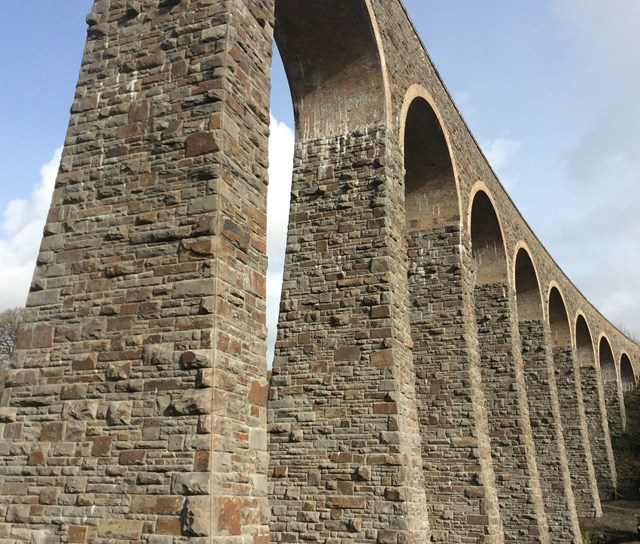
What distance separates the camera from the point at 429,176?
13.7m

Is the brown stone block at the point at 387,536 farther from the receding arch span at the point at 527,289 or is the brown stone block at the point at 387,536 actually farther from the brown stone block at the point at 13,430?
the receding arch span at the point at 527,289

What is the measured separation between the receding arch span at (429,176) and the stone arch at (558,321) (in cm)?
1231

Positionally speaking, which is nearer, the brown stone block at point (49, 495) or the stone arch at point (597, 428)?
the brown stone block at point (49, 495)

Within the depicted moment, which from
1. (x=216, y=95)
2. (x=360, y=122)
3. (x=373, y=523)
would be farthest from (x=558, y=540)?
(x=216, y=95)

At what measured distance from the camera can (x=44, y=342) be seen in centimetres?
590

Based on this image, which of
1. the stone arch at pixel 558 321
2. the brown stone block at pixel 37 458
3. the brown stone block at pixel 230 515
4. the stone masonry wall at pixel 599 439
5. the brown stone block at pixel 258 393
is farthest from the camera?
the stone masonry wall at pixel 599 439

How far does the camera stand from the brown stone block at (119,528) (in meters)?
4.82

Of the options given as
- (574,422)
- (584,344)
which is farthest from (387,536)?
(584,344)

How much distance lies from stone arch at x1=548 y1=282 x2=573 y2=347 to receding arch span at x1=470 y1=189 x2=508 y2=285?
819 cm

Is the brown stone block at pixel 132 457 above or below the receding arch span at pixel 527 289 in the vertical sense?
below

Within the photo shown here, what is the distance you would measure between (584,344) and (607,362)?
5.80m

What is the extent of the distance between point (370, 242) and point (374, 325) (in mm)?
1270

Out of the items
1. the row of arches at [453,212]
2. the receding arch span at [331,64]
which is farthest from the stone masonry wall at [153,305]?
the row of arches at [453,212]

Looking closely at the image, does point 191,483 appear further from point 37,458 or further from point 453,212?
point 453,212
